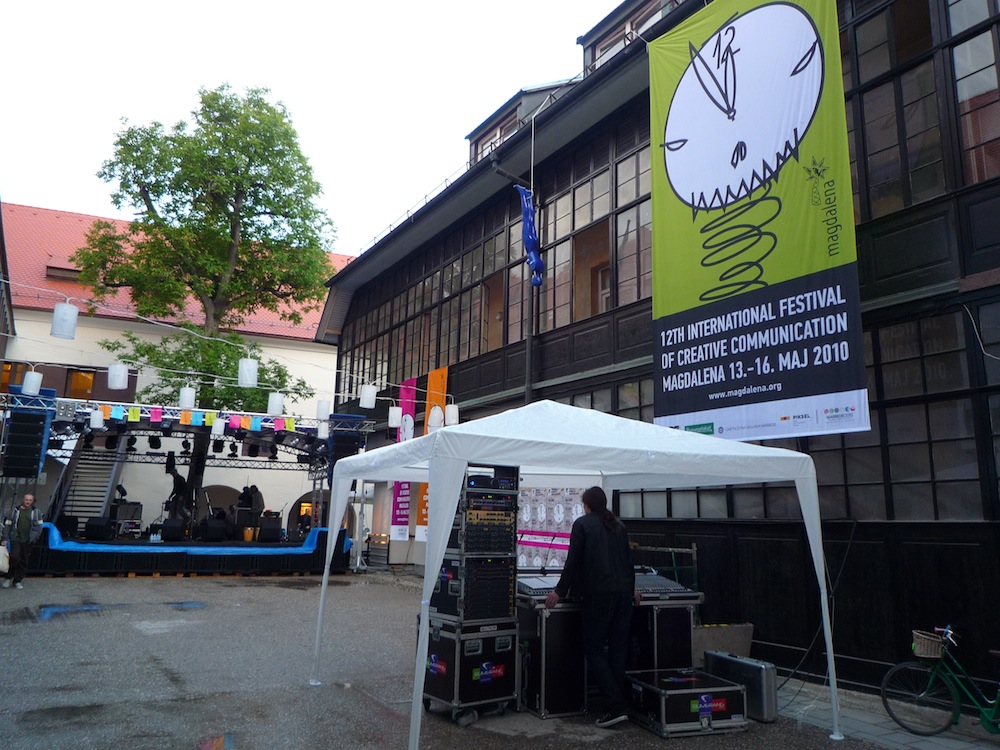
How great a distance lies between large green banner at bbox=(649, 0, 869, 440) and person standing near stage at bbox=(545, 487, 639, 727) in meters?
2.75

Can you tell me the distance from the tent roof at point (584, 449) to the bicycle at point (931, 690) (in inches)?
67.7

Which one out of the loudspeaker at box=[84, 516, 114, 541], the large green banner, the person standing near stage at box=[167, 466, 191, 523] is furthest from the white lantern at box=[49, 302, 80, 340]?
the large green banner

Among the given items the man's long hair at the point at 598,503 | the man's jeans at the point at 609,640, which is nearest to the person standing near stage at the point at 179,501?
the man's long hair at the point at 598,503

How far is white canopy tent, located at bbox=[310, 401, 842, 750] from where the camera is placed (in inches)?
209

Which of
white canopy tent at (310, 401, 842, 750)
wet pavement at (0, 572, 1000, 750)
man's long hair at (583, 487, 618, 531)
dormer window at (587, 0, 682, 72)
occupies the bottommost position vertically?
wet pavement at (0, 572, 1000, 750)

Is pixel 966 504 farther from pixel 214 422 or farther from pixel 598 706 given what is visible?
pixel 214 422

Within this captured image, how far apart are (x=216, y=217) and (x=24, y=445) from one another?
33.9ft

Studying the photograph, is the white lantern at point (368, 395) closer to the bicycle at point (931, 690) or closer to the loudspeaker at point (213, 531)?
the loudspeaker at point (213, 531)

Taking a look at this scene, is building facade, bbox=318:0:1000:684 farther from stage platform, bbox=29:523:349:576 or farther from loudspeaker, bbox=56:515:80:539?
loudspeaker, bbox=56:515:80:539

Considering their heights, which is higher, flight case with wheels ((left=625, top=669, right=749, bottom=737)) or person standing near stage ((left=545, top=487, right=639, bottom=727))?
person standing near stage ((left=545, top=487, right=639, bottom=727))

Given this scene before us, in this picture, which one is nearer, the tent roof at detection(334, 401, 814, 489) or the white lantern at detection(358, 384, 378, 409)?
the tent roof at detection(334, 401, 814, 489)

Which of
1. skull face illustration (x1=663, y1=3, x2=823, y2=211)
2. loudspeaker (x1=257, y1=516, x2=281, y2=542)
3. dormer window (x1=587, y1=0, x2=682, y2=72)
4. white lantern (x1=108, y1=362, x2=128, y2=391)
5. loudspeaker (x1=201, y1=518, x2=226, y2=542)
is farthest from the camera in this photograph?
loudspeaker (x1=257, y1=516, x2=281, y2=542)

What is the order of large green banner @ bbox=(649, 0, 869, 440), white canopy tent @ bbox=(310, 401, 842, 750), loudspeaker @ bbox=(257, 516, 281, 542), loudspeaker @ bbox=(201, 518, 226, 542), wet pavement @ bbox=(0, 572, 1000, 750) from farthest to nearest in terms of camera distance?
loudspeaker @ bbox=(257, 516, 281, 542) < loudspeaker @ bbox=(201, 518, 226, 542) < large green banner @ bbox=(649, 0, 869, 440) < wet pavement @ bbox=(0, 572, 1000, 750) < white canopy tent @ bbox=(310, 401, 842, 750)

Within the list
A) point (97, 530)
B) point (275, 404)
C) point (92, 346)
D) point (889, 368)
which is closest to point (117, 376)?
point (275, 404)
